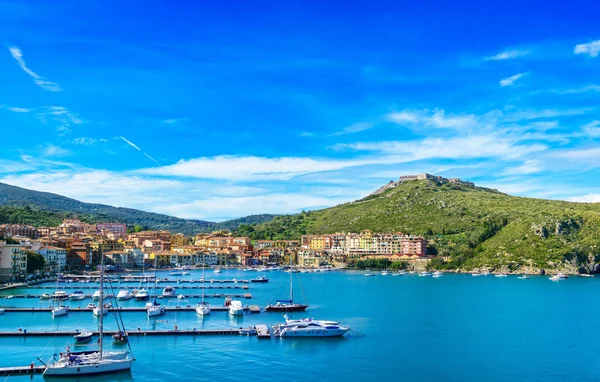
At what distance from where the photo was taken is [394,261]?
10694 centimetres

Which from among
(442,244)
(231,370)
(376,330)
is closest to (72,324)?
(231,370)

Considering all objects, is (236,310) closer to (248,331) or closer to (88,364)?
(248,331)

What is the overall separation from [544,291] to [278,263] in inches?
2581

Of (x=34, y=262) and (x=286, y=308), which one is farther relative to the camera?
(x=34, y=262)

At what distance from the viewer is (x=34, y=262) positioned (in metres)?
75.6

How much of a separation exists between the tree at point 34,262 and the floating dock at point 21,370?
174 feet

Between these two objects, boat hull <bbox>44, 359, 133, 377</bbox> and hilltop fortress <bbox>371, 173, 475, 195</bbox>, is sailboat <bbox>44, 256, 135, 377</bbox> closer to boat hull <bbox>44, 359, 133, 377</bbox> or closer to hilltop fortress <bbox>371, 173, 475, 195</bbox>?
boat hull <bbox>44, 359, 133, 377</bbox>

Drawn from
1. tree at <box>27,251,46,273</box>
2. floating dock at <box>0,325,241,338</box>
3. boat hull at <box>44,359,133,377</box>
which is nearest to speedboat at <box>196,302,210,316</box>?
floating dock at <box>0,325,241,338</box>

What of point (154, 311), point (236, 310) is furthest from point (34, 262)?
point (236, 310)

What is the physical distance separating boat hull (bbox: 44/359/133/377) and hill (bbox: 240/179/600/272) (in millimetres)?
79430

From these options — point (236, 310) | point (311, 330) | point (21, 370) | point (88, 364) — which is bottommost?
point (21, 370)

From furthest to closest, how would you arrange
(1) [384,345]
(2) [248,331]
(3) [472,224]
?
(3) [472,224]
(2) [248,331]
(1) [384,345]

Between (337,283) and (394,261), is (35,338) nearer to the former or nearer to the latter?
(337,283)

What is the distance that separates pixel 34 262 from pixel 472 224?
83.1 metres
